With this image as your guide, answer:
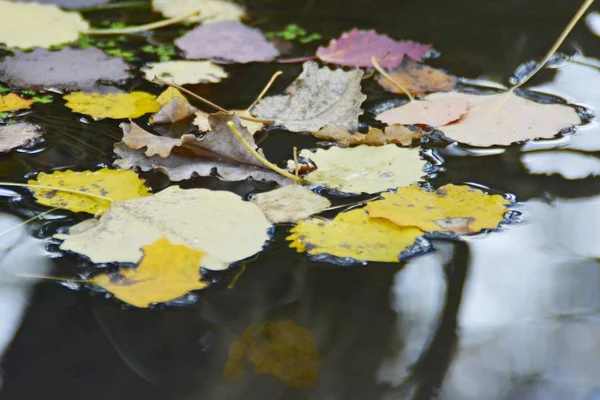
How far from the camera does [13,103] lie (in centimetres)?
138

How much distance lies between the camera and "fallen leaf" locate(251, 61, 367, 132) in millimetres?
1330

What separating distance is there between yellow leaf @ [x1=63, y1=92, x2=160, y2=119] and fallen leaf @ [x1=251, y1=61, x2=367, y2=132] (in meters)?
0.23

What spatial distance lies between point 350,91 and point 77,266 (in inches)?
28.1

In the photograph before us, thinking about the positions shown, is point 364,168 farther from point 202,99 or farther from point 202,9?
point 202,9

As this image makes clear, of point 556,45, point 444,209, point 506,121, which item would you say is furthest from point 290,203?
point 556,45

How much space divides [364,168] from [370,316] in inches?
14.0

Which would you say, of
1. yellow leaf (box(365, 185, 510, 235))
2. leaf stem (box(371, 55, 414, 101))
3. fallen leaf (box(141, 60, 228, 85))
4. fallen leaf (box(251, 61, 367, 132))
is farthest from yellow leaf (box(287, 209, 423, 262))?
fallen leaf (box(141, 60, 228, 85))

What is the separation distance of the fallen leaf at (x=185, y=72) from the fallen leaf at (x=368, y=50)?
278 mm

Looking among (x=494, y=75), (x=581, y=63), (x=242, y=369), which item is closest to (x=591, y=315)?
(x=242, y=369)

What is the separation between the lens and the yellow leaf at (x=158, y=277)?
844 millimetres

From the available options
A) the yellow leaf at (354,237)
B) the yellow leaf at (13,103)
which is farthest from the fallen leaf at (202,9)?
the yellow leaf at (354,237)

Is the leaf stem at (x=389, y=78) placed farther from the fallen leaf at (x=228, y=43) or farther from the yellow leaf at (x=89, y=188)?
the yellow leaf at (x=89, y=188)

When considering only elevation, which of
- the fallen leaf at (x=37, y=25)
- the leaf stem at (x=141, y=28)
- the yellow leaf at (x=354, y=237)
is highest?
the yellow leaf at (x=354, y=237)

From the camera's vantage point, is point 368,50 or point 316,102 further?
point 368,50
